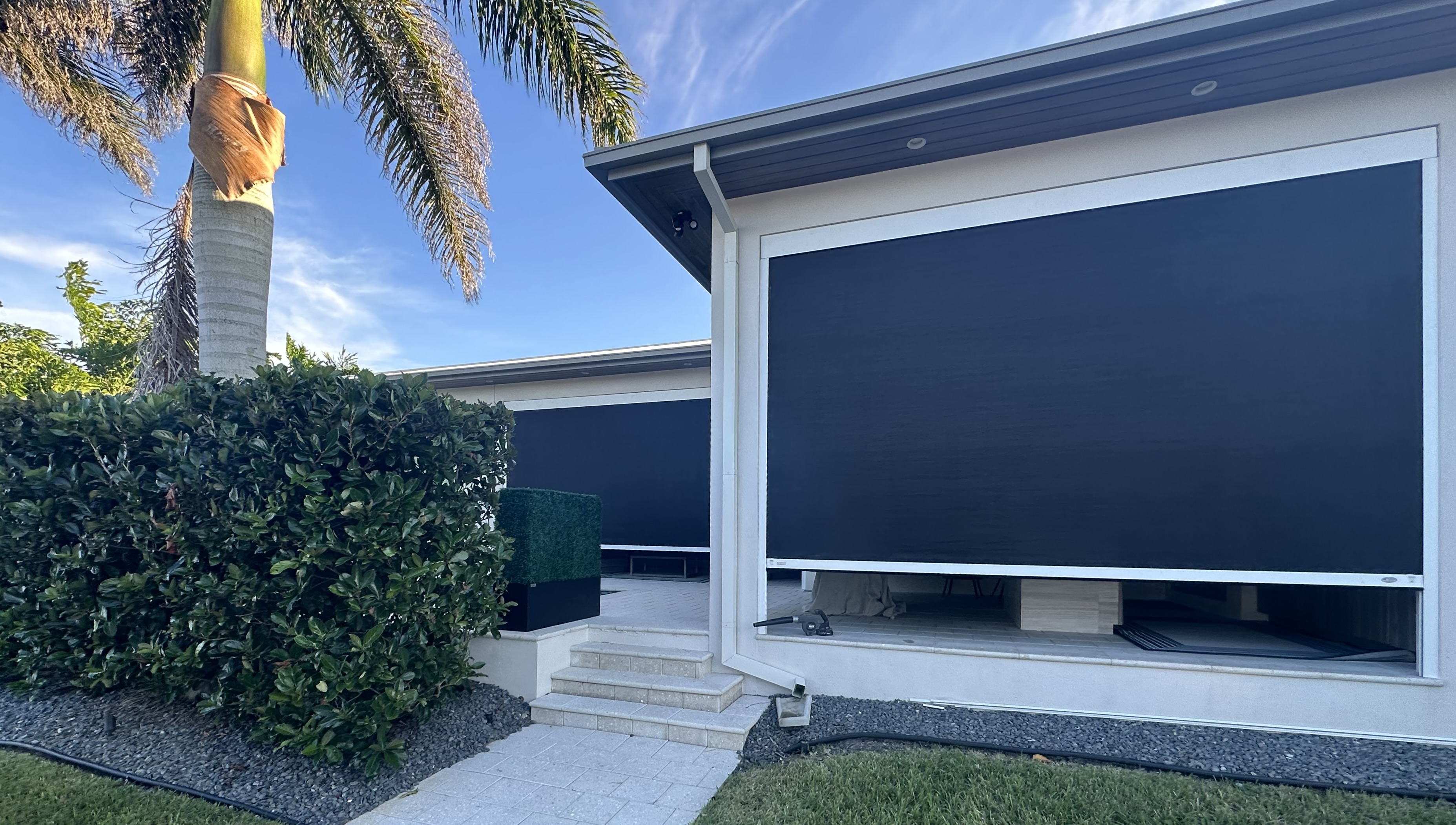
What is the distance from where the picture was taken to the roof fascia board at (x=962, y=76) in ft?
11.2

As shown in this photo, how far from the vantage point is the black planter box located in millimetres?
4809

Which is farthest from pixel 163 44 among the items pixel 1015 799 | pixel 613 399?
pixel 1015 799

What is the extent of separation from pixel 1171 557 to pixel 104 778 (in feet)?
19.9

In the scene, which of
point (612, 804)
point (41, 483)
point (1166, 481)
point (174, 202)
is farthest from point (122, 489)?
point (1166, 481)

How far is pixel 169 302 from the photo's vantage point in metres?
6.85

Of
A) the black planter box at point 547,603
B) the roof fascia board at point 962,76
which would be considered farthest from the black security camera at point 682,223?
the black planter box at point 547,603

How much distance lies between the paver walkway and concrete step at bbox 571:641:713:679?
64 cm

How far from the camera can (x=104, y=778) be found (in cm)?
326

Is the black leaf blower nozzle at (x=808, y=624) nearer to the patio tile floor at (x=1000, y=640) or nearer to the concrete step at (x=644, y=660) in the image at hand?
the patio tile floor at (x=1000, y=640)

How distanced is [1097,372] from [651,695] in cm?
370

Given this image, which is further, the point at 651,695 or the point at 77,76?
the point at 77,76

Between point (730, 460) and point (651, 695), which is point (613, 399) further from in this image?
point (651, 695)

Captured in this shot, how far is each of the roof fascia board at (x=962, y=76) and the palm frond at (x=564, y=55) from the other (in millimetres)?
1796

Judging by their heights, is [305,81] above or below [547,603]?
above
